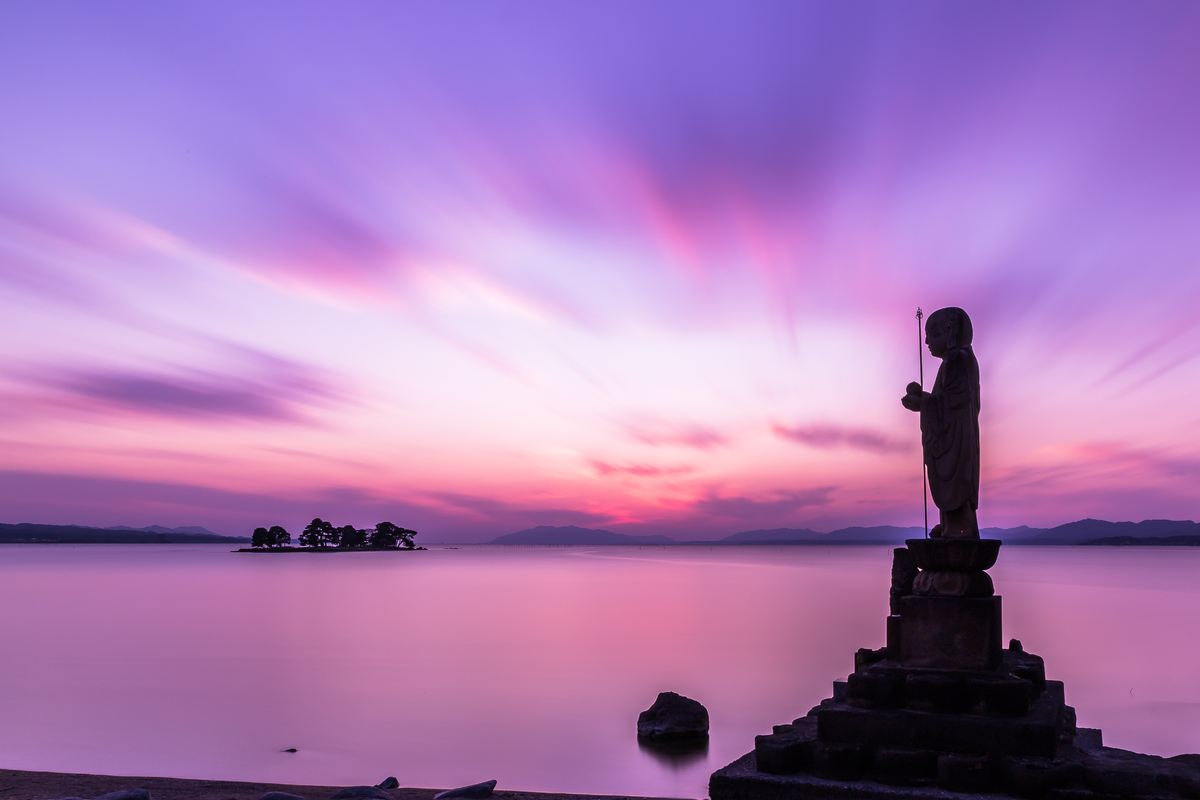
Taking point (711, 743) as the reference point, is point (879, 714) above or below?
above

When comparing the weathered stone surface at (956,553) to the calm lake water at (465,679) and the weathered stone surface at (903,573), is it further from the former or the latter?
the calm lake water at (465,679)

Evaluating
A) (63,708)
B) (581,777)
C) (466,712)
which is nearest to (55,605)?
(63,708)

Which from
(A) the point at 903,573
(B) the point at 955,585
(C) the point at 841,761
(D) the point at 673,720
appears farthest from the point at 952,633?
(D) the point at 673,720

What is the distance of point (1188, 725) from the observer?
55.1ft

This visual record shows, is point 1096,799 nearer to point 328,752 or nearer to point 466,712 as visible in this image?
point 328,752

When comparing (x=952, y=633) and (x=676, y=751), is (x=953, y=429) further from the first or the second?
(x=676, y=751)

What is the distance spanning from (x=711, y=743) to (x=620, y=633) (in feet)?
58.8

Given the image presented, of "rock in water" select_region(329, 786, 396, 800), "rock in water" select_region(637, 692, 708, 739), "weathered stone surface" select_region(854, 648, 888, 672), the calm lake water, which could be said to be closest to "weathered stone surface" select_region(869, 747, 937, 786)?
"weathered stone surface" select_region(854, 648, 888, 672)

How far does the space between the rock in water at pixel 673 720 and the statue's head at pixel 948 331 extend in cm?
920

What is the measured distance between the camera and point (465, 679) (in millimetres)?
22609

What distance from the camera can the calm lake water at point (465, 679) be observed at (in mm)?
14375

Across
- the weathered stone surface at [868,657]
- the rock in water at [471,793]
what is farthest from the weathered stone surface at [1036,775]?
the rock in water at [471,793]

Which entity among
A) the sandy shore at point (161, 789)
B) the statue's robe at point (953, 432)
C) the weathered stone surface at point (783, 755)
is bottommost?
the sandy shore at point (161, 789)

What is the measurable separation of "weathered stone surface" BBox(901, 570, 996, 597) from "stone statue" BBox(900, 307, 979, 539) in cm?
45
